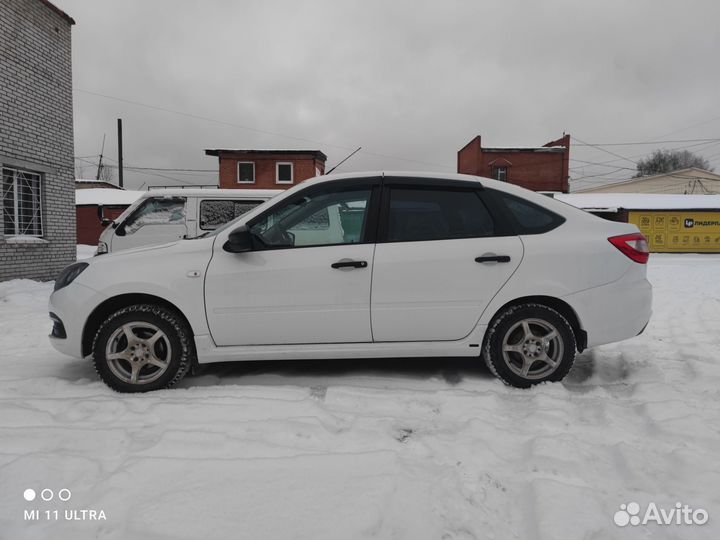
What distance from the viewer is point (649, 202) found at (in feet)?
95.8

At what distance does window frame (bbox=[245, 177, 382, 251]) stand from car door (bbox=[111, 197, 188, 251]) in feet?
15.3

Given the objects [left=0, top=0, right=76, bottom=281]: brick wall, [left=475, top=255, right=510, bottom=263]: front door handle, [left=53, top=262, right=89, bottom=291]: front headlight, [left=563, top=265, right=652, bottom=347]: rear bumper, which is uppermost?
[left=0, top=0, right=76, bottom=281]: brick wall

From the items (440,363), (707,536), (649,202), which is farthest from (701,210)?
(707,536)

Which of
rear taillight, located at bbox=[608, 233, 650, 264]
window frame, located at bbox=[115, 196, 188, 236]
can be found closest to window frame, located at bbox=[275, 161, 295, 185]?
window frame, located at bbox=[115, 196, 188, 236]

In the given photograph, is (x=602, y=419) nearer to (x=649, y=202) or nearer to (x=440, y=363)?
(x=440, y=363)

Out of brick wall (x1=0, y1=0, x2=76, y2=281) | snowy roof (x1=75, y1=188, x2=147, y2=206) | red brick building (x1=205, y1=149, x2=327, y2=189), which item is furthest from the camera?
red brick building (x1=205, y1=149, x2=327, y2=189)

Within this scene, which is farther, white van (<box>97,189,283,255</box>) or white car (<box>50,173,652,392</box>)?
white van (<box>97,189,283,255</box>)

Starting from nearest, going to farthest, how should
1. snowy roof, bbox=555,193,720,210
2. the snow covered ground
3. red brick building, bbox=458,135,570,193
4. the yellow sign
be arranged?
the snow covered ground → the yellow sign → snowy roof, bbox=555,193,720,210 → red brick building, bbox=458,135,570,193

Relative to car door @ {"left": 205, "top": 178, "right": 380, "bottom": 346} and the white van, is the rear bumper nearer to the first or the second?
car door @ {"left": 205, "top": 178, "right": 380, "bottom": 346}

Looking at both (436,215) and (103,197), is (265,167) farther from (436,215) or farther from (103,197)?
(436,215)

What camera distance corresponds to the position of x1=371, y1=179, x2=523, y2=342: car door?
11.6ft

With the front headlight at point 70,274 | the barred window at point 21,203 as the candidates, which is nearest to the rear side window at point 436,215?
the front headlight at point 70,274

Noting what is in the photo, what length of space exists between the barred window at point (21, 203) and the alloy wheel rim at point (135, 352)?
786 centimetres

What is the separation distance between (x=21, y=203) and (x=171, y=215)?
4.50 metres
